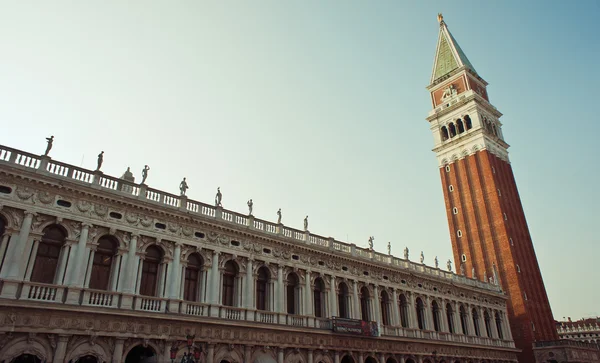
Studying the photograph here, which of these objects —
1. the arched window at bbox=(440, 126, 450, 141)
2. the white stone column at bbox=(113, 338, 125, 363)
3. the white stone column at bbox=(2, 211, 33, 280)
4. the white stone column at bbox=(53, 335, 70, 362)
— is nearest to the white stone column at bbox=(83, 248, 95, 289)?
the white stone column at bbox=(53, 335, 70, 362)

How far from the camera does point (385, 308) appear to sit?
33531 millimetres

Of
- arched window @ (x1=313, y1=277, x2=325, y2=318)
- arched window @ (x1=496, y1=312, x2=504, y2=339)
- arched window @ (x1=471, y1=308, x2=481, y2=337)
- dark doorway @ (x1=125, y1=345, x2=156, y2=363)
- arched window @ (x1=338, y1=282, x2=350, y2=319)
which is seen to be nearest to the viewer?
dark doorway @ (x1=125, y1=345, x2=156, y2=363)

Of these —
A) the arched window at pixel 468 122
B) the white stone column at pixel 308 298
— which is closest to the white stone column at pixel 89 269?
the white stone column at pixel 308 298

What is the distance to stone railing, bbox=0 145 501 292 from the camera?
1966cm

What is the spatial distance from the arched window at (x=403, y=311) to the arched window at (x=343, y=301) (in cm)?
604

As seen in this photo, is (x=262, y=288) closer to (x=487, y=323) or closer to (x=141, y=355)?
(x=141, y=355)

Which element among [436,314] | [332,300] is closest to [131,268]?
[332,300]

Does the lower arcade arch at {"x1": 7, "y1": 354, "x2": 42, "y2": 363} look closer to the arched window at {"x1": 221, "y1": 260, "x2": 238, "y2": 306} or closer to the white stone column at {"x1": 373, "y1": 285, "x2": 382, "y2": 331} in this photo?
the arched window at {"x1": 221, "y1": 260, "x2": 238, "y2": 306}

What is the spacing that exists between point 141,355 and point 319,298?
1248 cm

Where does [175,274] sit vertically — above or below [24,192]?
below

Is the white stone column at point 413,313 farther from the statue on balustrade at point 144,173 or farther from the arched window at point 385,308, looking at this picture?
the statue on balustrade at point 144,173

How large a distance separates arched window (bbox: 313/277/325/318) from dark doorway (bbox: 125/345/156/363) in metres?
11.3

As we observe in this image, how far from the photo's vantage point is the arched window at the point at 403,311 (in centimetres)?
3428

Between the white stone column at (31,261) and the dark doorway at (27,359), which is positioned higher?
the white stone column at (31,261)
